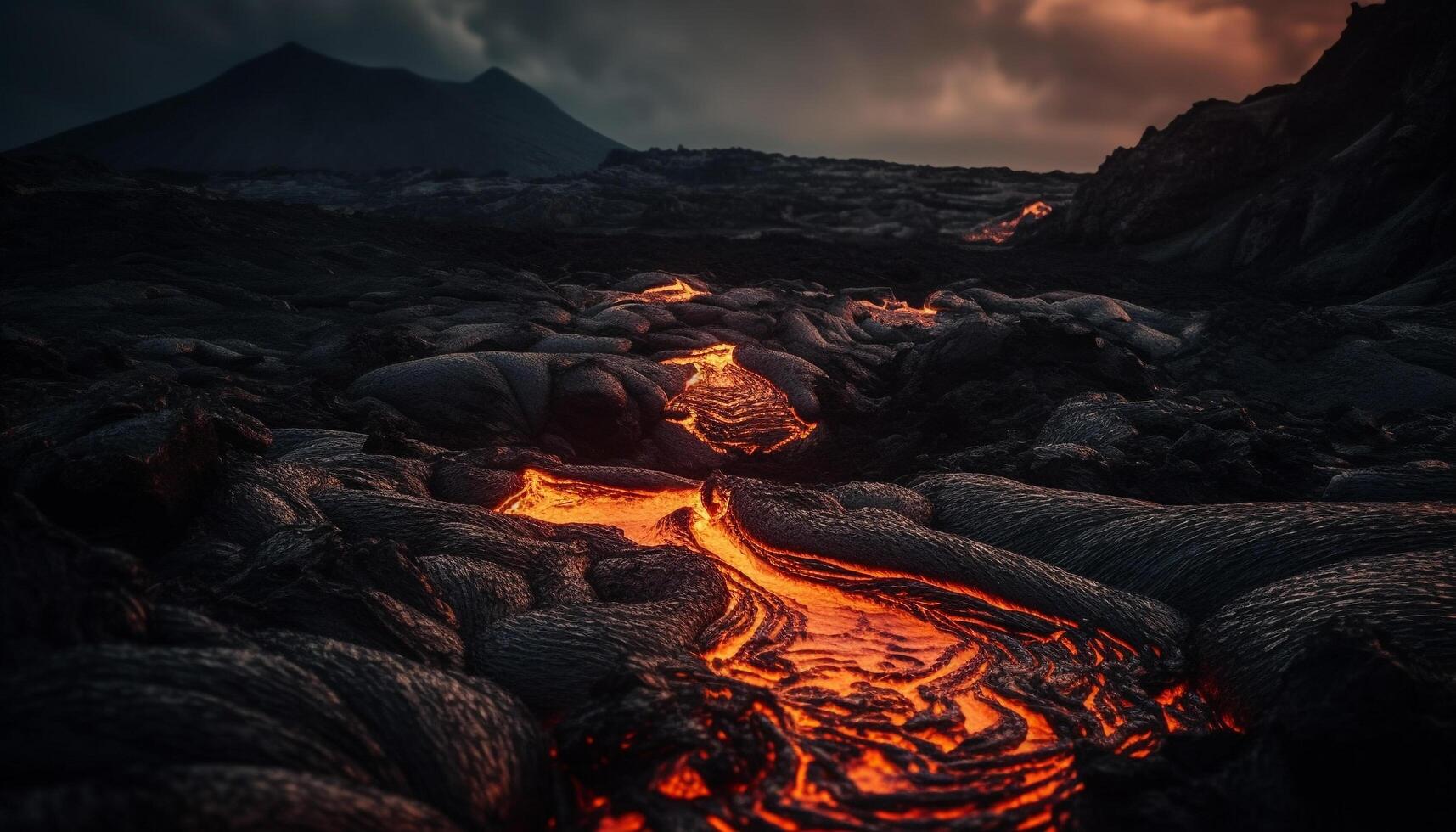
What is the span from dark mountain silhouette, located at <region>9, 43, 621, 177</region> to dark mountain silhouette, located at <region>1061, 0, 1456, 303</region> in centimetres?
10295

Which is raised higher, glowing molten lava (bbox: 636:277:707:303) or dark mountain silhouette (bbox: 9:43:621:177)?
dark mountain silhouette (bbox: 9:43:621:177)

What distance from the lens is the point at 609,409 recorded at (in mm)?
10430

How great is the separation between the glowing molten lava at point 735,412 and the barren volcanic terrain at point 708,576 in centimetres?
8

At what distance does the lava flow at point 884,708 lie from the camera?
3143 millimetres

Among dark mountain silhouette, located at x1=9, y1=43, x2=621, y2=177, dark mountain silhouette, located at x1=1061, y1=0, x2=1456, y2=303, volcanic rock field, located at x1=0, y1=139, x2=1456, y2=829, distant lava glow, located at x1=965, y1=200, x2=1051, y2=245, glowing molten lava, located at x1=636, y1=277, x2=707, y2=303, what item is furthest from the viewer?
dark mountain silhouette, located at x1=9, y1=43, x2=621, y2=177

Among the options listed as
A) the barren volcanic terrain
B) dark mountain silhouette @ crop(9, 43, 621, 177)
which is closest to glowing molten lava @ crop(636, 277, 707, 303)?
the barren volcanic terrain

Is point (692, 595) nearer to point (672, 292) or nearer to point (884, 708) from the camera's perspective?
point (884, 708)

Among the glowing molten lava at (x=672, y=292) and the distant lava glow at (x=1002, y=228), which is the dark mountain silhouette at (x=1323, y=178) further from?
the glowing molten lava at (x=672, y=292)

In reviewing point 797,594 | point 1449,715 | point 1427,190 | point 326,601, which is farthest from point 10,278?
point 1427,190

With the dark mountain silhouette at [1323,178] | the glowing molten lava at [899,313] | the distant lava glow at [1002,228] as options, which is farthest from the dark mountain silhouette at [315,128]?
the glowing molten lava at [899,313]

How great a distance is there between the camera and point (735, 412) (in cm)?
1152

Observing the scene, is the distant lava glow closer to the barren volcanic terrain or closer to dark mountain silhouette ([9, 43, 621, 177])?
the barren volcanic terrain

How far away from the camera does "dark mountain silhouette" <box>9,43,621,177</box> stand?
110m

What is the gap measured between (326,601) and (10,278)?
623 inches
